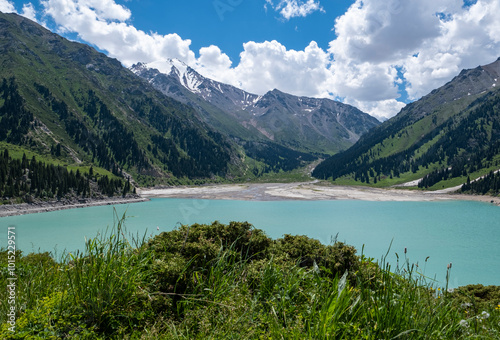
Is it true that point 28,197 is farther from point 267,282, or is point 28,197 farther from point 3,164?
point 267,282

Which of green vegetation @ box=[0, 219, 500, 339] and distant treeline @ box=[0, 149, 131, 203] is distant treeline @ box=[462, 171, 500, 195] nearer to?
green vegetation @ box=[0, 219, 500, 339]

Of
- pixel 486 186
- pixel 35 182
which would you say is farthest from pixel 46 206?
pixel 486 186

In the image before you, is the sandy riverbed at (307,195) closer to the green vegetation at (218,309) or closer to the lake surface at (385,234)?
the lake surface at (385,234)

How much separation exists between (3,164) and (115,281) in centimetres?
10789

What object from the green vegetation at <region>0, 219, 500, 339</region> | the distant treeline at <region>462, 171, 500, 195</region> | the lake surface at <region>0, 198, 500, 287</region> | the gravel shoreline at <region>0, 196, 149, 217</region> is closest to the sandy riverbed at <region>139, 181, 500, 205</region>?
the distant treeline at <region>462, 171, 500, 195</region>

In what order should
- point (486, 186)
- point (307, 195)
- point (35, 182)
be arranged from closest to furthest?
point (35, 182) → point (307, 195) → point (486, 186)

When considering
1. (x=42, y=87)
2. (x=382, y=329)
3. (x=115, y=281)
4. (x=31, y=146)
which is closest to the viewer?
(x=382, y=329)

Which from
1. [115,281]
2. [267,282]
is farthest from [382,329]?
[115,281]

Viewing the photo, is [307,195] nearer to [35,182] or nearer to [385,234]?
[385,234]

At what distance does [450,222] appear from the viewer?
196 ft

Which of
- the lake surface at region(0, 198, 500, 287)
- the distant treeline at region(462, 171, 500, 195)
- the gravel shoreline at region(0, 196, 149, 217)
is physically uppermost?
the distant treeline at region(462, 171, 500, 195)

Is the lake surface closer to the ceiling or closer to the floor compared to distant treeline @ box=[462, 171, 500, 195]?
closer to the floor

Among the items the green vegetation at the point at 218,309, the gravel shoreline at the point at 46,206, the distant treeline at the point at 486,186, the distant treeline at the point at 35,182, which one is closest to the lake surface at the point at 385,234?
the gravel shoreline at the point at 46,206

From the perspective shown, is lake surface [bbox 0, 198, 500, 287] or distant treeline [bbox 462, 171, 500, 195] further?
distant treeline [bbox 462, 171, 500, 195]
